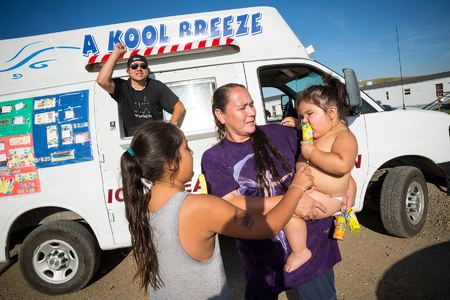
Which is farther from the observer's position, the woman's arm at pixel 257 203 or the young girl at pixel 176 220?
the woman's arm at pixel 257 203

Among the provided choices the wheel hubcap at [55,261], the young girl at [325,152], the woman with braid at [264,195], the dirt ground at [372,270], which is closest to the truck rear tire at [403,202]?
the dirt ground at [372,270]

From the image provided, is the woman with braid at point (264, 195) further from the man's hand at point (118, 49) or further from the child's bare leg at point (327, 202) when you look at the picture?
the man's hand at point (118, 49)

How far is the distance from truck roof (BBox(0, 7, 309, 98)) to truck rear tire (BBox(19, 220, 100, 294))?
177 centimetres

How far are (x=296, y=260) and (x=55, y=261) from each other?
124 inches

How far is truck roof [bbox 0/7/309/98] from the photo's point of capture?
3.46 metres

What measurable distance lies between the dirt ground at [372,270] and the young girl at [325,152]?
63.3 inches

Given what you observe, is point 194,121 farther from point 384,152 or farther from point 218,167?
point 384,152

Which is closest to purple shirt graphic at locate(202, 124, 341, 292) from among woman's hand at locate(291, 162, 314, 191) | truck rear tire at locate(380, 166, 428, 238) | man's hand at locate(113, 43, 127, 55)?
woman's hand at locate(291, 162, 314, 191)

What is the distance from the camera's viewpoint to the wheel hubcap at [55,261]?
348 centimetres

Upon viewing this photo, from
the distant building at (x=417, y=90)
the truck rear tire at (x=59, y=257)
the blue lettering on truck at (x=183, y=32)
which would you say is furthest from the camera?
the distant building at (x=417, y=90)

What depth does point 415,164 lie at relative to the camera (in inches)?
178

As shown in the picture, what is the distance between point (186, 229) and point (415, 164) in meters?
4.51

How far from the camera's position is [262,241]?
1854 mm

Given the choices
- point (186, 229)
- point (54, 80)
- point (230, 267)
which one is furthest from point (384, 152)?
point (54, 80)
